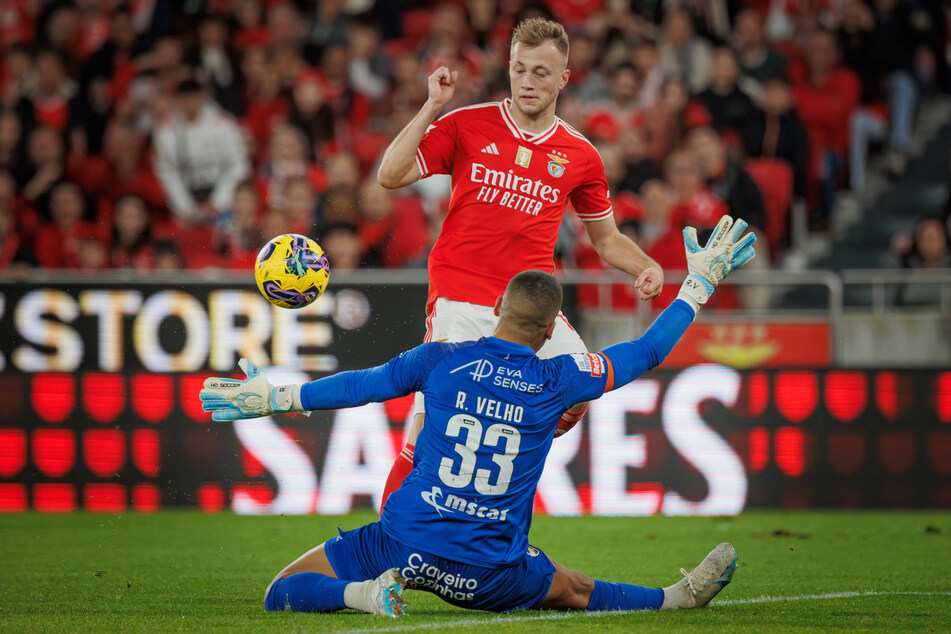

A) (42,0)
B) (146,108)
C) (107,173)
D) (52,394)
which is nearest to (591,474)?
(52,394)

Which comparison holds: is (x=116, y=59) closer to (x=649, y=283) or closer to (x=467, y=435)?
(x=649, y=283)

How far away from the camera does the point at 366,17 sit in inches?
548

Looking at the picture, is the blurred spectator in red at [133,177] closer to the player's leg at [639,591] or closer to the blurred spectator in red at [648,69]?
the blurred spectator in red at [648,69]

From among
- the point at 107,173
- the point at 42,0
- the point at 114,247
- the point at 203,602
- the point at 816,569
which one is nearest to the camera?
the point at 203,602

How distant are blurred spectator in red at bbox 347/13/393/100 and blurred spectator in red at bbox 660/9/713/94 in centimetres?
309

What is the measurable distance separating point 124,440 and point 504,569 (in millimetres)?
5276

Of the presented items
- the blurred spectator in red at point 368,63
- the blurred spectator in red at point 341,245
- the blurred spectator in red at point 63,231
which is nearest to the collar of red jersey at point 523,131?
the blurred spectator in red at point 341,245

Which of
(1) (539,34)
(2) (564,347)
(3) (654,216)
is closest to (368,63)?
(3) (654,216)

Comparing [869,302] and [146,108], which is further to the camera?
[146,108]

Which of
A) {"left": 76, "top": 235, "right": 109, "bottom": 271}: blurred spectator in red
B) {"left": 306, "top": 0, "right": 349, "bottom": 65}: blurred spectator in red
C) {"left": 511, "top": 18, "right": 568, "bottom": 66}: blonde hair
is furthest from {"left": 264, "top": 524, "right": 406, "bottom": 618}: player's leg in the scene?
{"left": 306, "top": 0, "right": 349, "bottom": 65}: blurred spectator in red

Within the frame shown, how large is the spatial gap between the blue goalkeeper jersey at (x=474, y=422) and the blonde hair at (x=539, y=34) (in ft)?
5.68

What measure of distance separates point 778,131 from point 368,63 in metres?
4.54

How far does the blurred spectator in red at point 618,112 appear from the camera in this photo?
12781 mm

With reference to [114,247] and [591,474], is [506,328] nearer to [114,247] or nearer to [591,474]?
[591,474]
